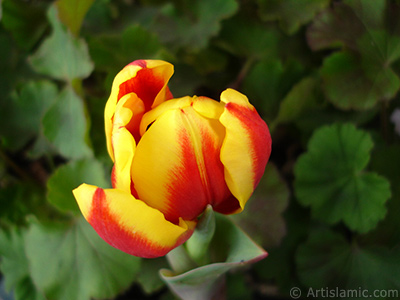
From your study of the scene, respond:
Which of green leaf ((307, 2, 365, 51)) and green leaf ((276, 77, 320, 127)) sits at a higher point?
green leaf ((307, 2, 365, 51))

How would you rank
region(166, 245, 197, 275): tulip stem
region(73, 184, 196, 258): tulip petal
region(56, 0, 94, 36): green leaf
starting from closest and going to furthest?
region(73, 184, 196, 258): tulip petal
region(166, 245, 197, 275): tulip stem
region(56, 0, 94, 36): green leaf

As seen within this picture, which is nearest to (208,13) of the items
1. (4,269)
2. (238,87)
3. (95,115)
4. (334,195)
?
(238,87)

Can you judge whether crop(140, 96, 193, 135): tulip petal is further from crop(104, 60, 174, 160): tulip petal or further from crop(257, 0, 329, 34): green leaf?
crop(257, 0, 329, 34): green leaf

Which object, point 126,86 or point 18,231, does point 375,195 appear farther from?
point 18,231

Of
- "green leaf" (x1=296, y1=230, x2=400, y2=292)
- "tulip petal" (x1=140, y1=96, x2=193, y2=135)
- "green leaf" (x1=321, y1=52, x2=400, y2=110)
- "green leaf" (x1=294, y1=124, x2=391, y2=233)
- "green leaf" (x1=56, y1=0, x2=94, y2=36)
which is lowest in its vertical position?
"green leaf" (x1=296, y1=230, x2=400, y2=292)

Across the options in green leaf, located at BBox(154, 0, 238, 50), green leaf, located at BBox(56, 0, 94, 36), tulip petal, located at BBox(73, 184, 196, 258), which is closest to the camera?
tulip petal, located at BBox(73, 184, 196, 258)

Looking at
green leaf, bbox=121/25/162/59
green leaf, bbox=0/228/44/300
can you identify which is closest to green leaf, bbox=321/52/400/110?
green leaf, bbox=121/25/162/59
